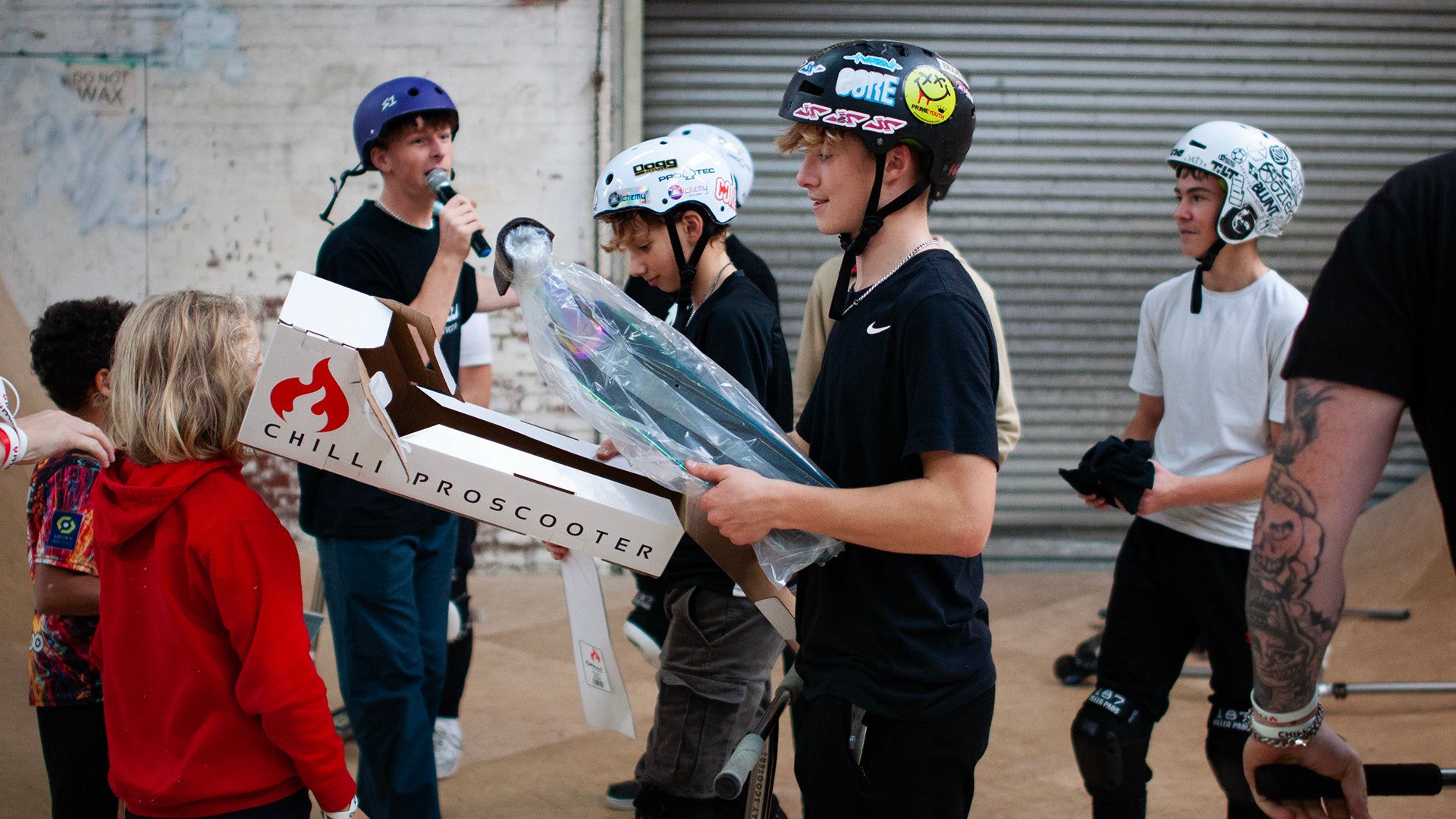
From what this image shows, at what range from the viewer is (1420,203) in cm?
130

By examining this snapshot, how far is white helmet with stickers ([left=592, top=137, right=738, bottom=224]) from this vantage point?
2.61 m

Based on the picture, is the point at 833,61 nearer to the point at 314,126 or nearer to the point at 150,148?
the point at 314,126

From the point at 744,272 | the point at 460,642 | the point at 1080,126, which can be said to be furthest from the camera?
the point at 1080,126

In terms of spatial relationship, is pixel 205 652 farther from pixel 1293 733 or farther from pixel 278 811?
pixel 1293 733

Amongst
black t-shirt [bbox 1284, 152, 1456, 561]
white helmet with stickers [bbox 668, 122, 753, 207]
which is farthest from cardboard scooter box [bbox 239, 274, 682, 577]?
white helmet with stickers [bbox 668, 122, 753, 207]

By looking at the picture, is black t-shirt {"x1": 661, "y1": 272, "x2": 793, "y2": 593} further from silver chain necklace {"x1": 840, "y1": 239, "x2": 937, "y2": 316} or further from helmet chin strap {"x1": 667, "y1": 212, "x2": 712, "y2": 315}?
silver chain necklace {"x1": 840, "y1": 239, "x2": 937, "y2": 316}

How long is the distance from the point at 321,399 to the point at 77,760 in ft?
3.91

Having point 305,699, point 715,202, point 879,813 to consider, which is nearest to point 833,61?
point 715,202

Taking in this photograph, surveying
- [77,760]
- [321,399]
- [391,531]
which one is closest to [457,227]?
[391,531]

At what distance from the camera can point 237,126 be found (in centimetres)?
623

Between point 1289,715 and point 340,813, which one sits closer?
point 1289,715

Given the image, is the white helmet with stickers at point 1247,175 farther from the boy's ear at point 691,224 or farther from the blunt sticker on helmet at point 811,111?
the blunt sticker on helmet at point 811,111

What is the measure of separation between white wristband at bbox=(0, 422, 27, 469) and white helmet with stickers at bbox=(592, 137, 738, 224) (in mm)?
1282

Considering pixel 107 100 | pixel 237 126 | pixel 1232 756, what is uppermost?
pixel 107 100
